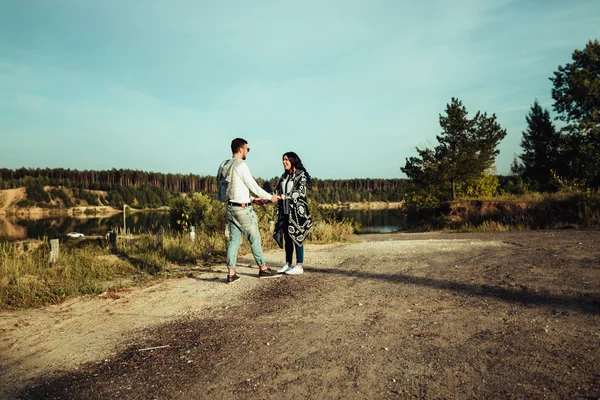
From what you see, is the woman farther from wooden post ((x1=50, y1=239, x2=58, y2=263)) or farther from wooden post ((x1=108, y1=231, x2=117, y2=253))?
wooden post ((x1=108, y1=231, x2=117, y2=253))

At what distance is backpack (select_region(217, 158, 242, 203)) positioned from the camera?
621 centimetres

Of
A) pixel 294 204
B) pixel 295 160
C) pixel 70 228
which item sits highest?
pixel 295 160

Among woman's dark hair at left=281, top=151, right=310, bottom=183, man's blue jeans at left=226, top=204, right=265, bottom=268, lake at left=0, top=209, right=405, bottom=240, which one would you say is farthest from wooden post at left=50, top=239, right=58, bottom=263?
woman's dark hair at left=281, top=151, right=310, bottom=183

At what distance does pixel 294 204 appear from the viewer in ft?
22.9

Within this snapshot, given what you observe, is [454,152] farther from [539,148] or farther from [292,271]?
[292,271]

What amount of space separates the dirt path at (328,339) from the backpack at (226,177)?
145 centimetres

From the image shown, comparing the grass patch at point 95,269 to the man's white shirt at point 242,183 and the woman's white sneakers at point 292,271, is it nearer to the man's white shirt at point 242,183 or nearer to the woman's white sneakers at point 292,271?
the woman's white sneakers at point 292,271

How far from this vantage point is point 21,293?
5734 mm

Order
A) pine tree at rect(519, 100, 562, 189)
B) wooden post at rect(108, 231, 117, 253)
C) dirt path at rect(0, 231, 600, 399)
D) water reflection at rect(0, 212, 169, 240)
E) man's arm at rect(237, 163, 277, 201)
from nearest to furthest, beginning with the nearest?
dirt path at rect(0, 231, 600, 399) → man's arm at rect(237, 163, 277, 201) → wooden post at rect(108, 231, 117, 253) → water reflection at rect(0, 212, 169, 240) → pine tree at rect(519, 100, 562, 189)

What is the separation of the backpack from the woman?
1.01 meters

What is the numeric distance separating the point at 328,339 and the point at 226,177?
11.3 ft

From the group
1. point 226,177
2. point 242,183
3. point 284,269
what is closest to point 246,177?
point 242,183

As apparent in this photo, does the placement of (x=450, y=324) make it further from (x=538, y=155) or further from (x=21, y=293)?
(x=538, y=155)

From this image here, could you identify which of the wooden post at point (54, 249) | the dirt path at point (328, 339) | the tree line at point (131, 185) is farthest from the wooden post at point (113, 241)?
the tree line at point (131, 185)
